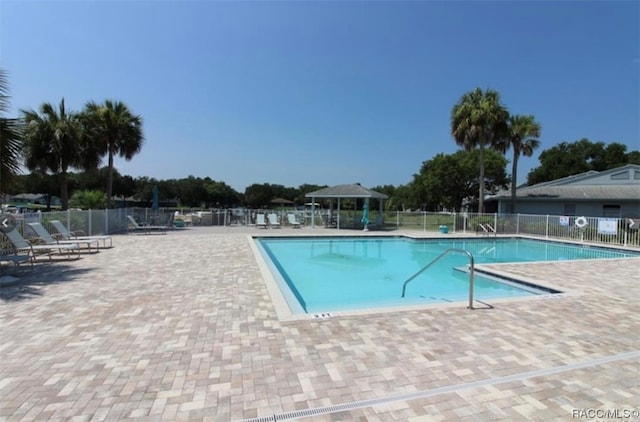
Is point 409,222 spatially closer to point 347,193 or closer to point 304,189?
point 347,193

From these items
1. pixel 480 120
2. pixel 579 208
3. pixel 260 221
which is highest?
pixel 480 120

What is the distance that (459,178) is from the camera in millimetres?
37469

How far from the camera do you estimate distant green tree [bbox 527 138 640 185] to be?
4331 cm

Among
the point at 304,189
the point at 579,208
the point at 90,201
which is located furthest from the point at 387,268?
the point at 304,189

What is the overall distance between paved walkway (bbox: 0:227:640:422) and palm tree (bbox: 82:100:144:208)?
14.5 m

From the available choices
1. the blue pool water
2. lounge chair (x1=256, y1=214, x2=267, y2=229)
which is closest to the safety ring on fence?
the blue pool water

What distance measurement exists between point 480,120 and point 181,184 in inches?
2308

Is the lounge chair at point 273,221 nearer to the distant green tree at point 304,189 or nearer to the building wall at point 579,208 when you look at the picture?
the building wall at point 579,208

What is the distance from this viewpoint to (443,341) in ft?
12.4

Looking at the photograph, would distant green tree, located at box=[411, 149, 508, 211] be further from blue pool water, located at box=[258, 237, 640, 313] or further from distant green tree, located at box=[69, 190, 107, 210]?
distant green tree, located at box=[69, 190, 107, 210]

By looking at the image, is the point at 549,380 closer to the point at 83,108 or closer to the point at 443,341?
the point at 443,341

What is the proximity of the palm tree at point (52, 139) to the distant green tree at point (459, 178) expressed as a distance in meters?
32.9

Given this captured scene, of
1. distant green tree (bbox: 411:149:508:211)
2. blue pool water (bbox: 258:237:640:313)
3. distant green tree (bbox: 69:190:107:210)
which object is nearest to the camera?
blue pool water (bbox: 258:237:640:313)

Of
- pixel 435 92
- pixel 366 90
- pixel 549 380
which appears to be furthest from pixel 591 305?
pixel 435 92
